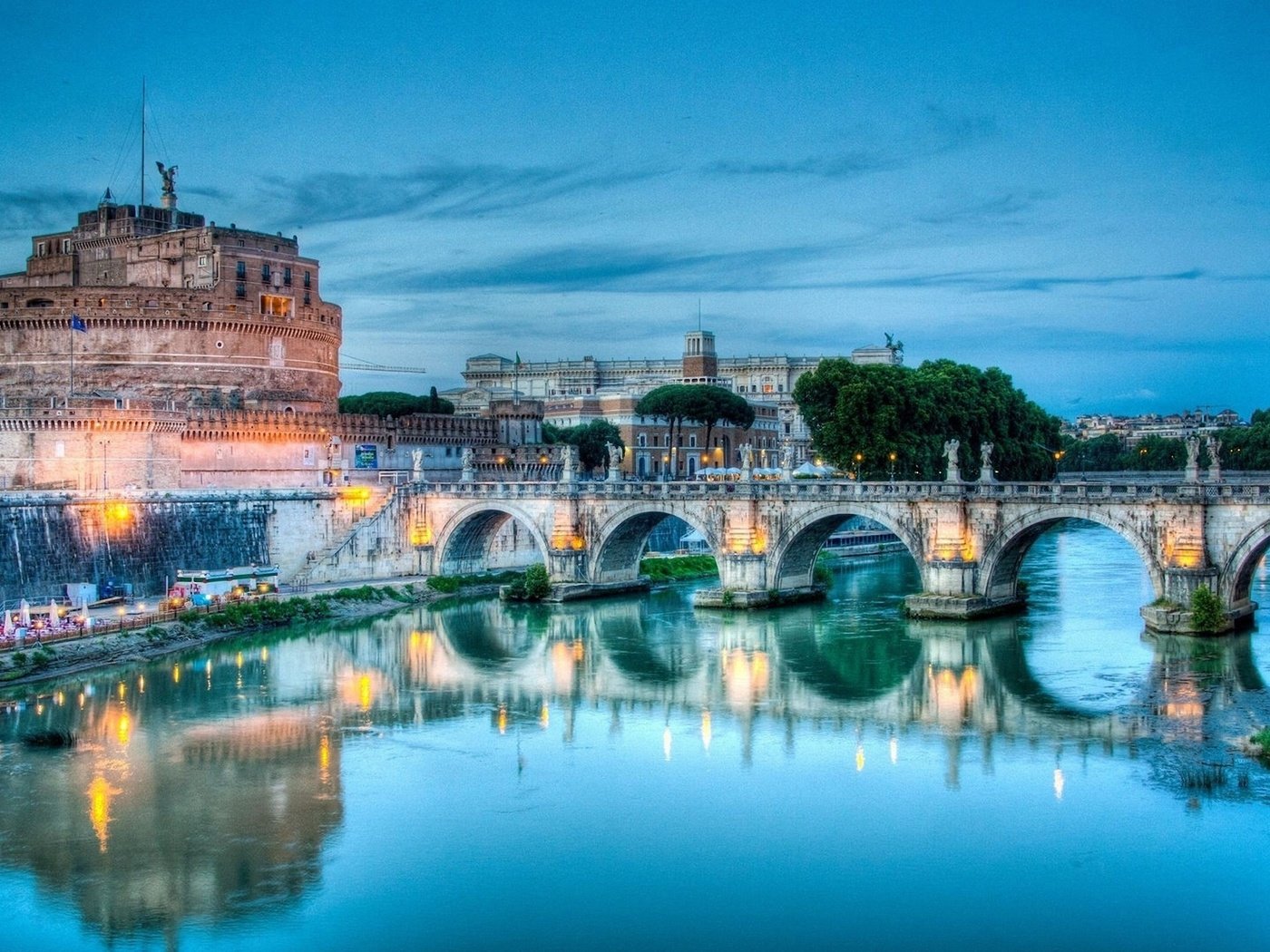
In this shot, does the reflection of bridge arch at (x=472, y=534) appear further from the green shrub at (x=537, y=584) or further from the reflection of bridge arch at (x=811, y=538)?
the reflection of bridge arch at (x=811, y=538)

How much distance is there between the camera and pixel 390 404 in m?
97.0

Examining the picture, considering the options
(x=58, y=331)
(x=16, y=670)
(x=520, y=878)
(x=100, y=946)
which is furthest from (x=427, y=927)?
(x=58, y=331)

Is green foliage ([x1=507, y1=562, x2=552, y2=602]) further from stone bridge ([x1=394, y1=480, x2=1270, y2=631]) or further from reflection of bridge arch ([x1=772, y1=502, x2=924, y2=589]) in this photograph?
reflection of bridge arch ([x1=772, y1=502, x2=924, y2=589])

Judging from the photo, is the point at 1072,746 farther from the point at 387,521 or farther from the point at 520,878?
the point at 387,521

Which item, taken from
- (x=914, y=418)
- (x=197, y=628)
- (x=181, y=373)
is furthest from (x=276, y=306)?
(x=197, y=628)

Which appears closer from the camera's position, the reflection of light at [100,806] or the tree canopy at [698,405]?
the reflection of light at [100,806]

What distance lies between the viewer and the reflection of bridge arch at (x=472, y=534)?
5856cm

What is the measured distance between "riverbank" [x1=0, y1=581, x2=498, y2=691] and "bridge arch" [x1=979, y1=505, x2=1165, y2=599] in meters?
20.6

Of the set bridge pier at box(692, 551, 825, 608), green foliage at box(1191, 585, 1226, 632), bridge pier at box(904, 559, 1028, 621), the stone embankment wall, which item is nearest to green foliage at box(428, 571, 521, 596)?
the stone embankment wall

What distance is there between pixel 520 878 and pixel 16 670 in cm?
1930

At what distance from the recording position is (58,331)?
233ft

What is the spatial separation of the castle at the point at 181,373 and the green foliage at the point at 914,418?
1900 centimetres

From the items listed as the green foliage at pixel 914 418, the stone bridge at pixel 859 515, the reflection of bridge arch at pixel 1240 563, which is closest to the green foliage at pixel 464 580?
the stone bridge at pixel 859 515

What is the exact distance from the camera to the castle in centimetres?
5681
